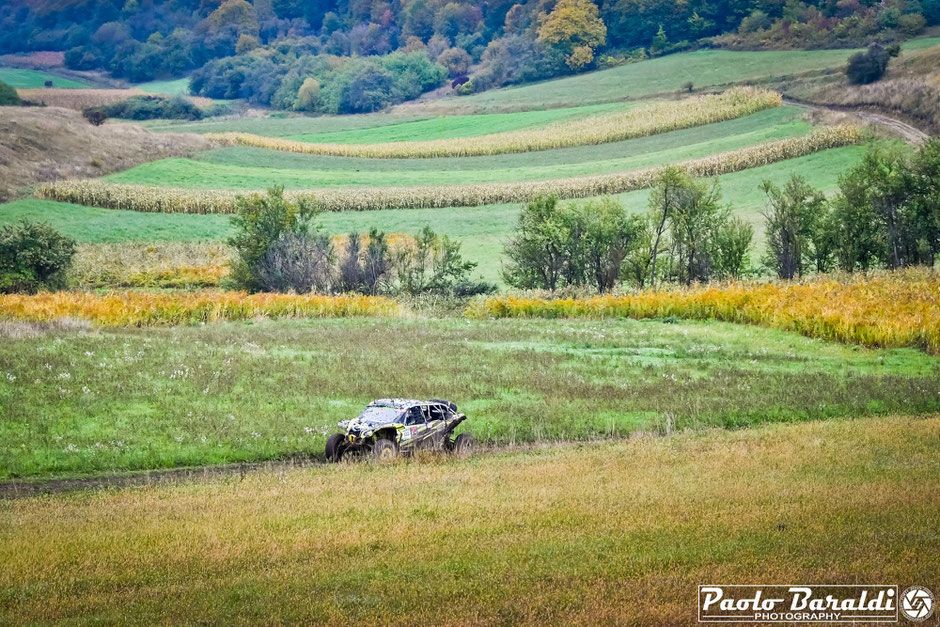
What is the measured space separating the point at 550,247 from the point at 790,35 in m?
108

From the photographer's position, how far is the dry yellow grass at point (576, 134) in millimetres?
119750

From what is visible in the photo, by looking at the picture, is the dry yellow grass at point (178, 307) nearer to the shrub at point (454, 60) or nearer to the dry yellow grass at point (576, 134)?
the dry yellow grass at point (576, 134)

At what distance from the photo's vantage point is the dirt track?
89.2 meters

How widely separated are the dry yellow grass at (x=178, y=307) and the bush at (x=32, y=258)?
851 cm

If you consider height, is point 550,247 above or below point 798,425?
above

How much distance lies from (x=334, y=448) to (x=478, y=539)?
29.4ft

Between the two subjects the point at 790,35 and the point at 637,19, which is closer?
the point at 790,35

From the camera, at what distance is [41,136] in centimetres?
10250

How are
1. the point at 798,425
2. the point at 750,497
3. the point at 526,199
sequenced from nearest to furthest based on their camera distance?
the point at 750,497, the point at 798,425, the point at 526,199

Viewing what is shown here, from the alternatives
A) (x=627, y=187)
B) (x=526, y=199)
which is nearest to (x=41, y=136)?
(x=526, y=199)

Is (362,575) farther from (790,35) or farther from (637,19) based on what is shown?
(637,19)

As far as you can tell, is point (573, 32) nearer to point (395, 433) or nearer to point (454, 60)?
point (454, 60)

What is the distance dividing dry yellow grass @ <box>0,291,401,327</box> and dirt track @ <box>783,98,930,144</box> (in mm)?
54826

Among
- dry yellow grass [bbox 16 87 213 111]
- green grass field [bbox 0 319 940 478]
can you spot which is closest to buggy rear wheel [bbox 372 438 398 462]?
green grass field [bbox 0 319 940 478]
